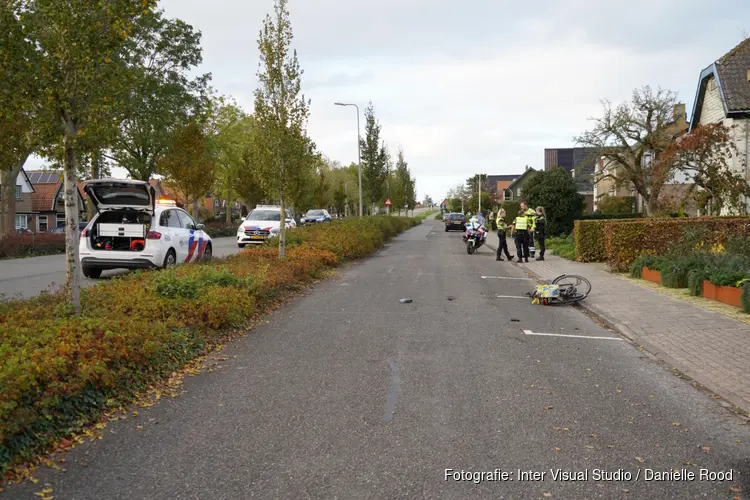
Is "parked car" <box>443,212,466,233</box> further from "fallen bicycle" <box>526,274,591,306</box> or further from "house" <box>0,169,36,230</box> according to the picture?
"fallen bicycle" <box>526,274,591,306</box>

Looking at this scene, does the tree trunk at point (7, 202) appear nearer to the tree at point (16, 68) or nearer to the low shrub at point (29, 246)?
the low shrub at point (29, 246)

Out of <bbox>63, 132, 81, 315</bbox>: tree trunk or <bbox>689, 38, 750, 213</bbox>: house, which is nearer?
<bbox>63, 132, 81, 315</bbox>: tree trunk

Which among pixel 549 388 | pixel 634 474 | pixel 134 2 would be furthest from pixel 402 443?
pixel 134 2

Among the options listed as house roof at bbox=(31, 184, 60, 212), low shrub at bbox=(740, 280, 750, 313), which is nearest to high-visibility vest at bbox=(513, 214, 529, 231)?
low shrub at bbox=(740, 280, 750, 313)

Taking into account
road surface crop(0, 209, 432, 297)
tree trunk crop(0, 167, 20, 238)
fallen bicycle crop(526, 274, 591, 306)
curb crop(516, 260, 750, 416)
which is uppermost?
tree trunk crop(0, 167, 20, 238)

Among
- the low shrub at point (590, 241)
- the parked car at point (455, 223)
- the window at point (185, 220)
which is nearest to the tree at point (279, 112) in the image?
the window at point (185, 220)

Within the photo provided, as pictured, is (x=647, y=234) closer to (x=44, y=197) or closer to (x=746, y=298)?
(x=746, y=298)

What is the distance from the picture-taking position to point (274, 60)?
16.4 meters

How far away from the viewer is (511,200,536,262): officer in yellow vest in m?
19.2

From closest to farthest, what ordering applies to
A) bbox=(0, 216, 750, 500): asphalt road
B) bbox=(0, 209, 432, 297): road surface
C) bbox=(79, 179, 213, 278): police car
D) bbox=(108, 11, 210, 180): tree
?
bbox=(0, 216, 750, 500): asphalt road < bbox=(0, 209, 432, 297): road surface < bbox=(79, 179, 213, 278): police car < bbox=(108, 11, 210, 180): tree

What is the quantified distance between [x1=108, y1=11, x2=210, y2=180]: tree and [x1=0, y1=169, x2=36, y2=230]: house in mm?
31095

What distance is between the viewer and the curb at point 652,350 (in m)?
5.43

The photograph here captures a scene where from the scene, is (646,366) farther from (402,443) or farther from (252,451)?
(252,451)

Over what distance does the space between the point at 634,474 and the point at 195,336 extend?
5.05 m
